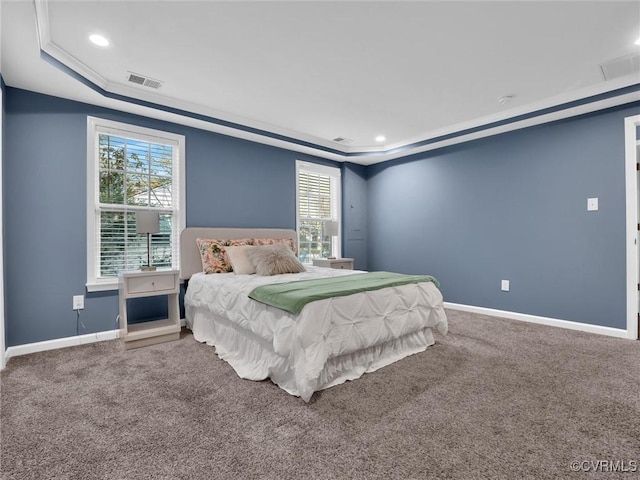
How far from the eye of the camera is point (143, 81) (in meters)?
3.02

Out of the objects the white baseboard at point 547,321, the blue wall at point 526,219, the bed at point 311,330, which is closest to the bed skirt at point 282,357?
the bed at point 311,330

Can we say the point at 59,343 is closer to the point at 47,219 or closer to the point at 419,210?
the point at 47,219

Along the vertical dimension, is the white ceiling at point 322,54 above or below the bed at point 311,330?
above

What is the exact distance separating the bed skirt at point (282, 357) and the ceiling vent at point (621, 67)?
278 cm

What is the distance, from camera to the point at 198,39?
2385 mm

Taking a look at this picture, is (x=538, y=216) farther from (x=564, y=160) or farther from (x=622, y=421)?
(x=622, y=421)

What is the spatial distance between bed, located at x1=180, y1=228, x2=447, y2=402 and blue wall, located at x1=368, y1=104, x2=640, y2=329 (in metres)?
1.75

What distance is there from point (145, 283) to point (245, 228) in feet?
5.00

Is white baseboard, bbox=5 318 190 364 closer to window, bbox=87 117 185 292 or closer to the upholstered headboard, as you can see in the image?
window, bbox=87 117 185 292

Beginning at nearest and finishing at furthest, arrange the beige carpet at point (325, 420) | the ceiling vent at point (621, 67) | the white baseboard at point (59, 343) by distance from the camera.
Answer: the beige carpet at point (325, 420), the ceiling vent at point (621, 67), the white baseboard at point (59, 343)

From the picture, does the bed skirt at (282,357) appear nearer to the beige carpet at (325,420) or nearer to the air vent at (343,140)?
the beige carpet at (325,420)

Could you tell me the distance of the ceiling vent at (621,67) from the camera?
265cm

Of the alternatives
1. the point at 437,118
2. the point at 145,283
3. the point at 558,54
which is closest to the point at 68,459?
the point at 145,283

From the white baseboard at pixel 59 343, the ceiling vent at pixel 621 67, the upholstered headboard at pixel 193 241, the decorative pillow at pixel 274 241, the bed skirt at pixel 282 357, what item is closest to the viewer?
the bed skirt at pixel 282 357
